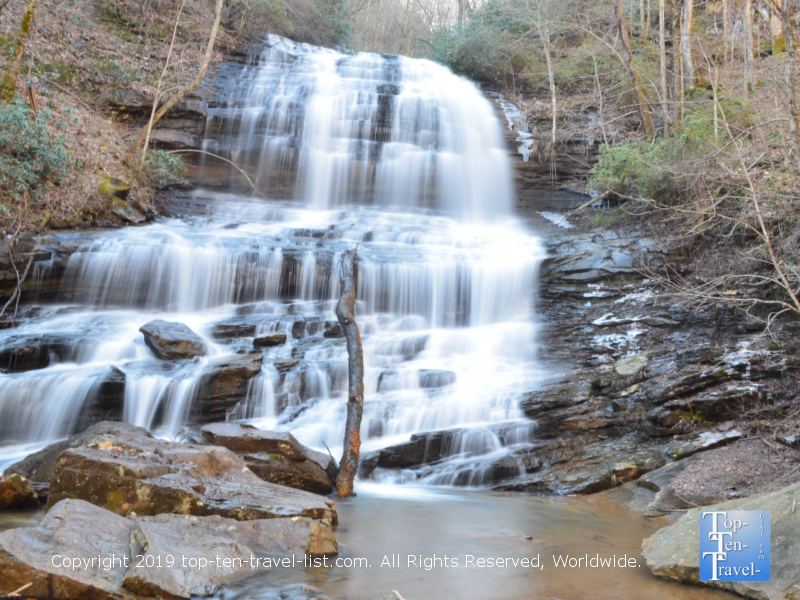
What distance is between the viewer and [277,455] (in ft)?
20.6

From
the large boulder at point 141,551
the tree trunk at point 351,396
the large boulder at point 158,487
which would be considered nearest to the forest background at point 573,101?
the tree trunk at point 351,396

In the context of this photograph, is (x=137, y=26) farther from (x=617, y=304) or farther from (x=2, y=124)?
(x=617, y=304)

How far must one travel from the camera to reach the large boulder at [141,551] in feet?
10.4

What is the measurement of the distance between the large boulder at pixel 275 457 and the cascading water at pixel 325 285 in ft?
5.21

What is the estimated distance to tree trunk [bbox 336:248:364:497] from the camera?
6605 mm

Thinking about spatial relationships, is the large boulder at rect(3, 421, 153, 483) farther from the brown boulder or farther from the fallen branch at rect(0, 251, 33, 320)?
the fallen branch at rect(0, 251, 33, 320)

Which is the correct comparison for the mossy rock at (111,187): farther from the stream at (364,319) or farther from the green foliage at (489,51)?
the green foliage at (489,51)

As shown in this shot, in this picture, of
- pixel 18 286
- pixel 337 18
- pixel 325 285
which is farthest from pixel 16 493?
pixel 337 18

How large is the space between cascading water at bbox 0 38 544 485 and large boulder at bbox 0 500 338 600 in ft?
11.5

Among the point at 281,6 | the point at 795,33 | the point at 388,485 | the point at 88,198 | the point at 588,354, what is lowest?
the point at 388,485

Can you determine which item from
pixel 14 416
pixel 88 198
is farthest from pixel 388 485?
pixel 88 198

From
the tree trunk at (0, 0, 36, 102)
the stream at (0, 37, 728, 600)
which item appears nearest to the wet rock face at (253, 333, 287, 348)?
the stream at (0, 37, 728, 600)

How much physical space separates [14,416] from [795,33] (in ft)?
40.1

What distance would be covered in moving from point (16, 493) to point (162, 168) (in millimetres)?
11891
